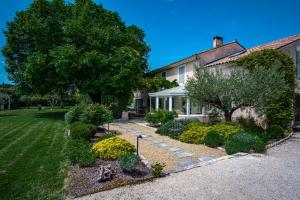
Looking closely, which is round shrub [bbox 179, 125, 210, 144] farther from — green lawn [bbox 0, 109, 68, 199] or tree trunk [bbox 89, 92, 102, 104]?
tree trunk [bbox 89, 92, 102, 104]

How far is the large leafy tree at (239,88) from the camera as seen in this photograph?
1119cm

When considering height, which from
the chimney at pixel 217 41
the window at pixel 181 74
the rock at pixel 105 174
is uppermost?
the chimney at pixel 217 41

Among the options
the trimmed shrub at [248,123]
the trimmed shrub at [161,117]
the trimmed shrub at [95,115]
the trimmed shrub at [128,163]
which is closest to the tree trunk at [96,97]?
the trimmed shrub at [161,117]

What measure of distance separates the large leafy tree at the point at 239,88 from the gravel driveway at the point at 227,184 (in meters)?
4.40

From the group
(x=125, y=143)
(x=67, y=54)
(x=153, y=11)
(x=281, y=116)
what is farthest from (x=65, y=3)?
(x=281, y=116)

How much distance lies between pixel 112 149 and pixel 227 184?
164 inches

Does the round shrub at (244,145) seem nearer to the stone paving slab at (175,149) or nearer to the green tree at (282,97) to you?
the stone paving slab at (175,149)

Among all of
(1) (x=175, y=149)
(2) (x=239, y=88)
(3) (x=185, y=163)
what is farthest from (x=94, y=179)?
(2) (x=239, y=88)

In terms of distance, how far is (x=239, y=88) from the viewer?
1131 cm

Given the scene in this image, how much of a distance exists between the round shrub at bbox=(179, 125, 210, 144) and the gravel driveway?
354cm

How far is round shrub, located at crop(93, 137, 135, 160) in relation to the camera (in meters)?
7.68

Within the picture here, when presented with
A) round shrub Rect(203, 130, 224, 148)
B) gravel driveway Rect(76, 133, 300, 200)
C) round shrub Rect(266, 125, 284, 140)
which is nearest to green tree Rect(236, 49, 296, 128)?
round shrub Rect(266, 125, 284, 140)

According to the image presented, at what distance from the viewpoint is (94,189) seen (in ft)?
17.7

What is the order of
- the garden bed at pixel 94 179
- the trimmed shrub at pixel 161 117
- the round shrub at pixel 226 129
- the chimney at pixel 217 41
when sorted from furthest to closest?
the chimney at pixel 217 41 → the trimmed shrub at pixel 161 117 → the round shrub at pixel 226 129 → the garden bed at pixel 94 179
